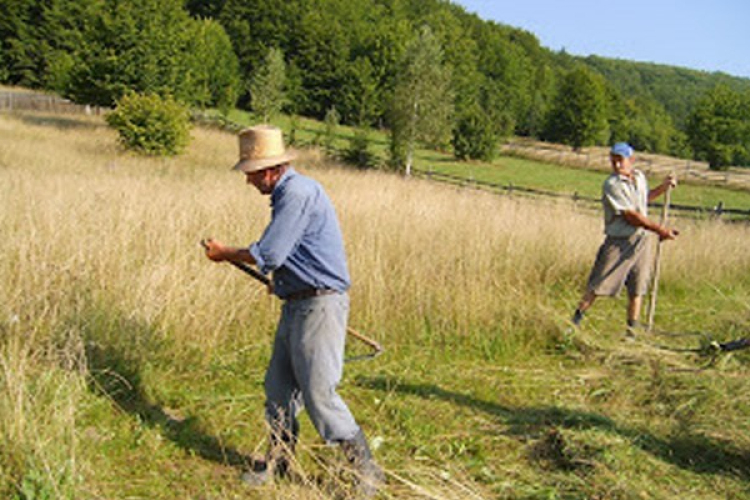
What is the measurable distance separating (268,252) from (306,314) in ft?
1.24

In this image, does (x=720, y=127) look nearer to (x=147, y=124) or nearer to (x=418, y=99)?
(x=418, y=99)

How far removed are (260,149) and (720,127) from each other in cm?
6261

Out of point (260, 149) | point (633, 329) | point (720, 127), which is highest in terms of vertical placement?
point (720, 127)

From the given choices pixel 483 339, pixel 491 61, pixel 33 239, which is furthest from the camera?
pixel 491 61

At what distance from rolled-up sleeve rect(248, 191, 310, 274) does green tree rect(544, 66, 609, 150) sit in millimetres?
67745

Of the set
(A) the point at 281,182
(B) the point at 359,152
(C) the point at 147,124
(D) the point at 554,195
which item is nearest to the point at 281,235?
(A) the point at 281,182

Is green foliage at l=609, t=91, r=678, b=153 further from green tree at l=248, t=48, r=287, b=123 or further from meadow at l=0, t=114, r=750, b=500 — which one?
meadow at l=0, t=114, r=750, b=500

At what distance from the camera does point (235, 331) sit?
5105 millimetres

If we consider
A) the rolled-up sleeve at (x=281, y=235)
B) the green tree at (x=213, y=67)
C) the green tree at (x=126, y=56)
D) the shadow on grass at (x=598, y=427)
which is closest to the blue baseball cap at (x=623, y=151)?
the shadow on grass at (x=598, y=427)

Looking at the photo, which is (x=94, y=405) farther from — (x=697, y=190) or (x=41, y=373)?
(x=697, y=190)

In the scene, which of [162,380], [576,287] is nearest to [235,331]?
[162,380]

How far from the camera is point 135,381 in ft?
13.6

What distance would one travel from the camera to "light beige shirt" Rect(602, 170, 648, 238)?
225 inches

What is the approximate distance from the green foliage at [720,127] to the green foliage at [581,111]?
388 inches
